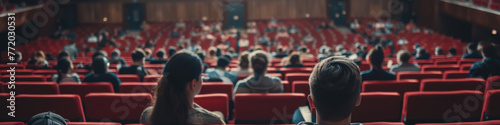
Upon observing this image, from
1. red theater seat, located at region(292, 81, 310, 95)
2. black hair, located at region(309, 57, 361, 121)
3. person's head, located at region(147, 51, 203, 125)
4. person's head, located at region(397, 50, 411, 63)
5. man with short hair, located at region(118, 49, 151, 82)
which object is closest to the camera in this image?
black hair, located at region(309, 57, 361, 121)

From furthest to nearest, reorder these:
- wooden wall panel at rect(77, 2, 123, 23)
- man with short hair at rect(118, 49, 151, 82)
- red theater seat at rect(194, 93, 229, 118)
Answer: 1. wooden wall panel at rect(77, 2, 123, 23)
2. man with short hair at rect(118, 49, 151, 82)
3. red theater seat at rect(194, 93, 229, 118)

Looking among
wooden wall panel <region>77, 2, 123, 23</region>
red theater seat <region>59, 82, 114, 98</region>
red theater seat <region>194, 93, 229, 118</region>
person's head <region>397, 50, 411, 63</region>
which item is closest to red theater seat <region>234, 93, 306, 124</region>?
red theater seat <region>194, 93, 229, 118</region>

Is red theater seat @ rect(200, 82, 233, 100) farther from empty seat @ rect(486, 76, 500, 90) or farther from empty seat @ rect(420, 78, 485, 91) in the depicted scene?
empty seat @ rect(486, 76, 500, 90)

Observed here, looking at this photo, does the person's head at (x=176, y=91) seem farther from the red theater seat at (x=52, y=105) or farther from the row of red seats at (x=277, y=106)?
the red theater seat at (x=52, y=105)

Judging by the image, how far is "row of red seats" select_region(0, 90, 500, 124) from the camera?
3346mm

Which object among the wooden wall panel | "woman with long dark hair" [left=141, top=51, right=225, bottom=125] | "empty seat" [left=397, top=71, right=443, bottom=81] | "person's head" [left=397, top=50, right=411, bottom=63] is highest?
the wooden wall panel

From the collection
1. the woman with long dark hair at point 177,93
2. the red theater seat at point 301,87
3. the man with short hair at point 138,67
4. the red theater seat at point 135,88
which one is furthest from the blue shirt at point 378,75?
the man with short hair at point 138,67

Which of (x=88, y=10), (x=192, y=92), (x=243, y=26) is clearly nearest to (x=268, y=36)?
(x=243, y=26)

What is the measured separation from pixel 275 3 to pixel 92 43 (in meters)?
12.6

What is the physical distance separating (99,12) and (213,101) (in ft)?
77.5

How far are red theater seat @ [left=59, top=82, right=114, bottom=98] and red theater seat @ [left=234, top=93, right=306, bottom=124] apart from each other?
1559mm

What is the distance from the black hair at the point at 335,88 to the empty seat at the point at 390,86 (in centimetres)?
243

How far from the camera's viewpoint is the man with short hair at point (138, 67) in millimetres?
5989

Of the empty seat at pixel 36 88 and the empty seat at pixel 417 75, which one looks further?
the empty seat at pixel 417 75
